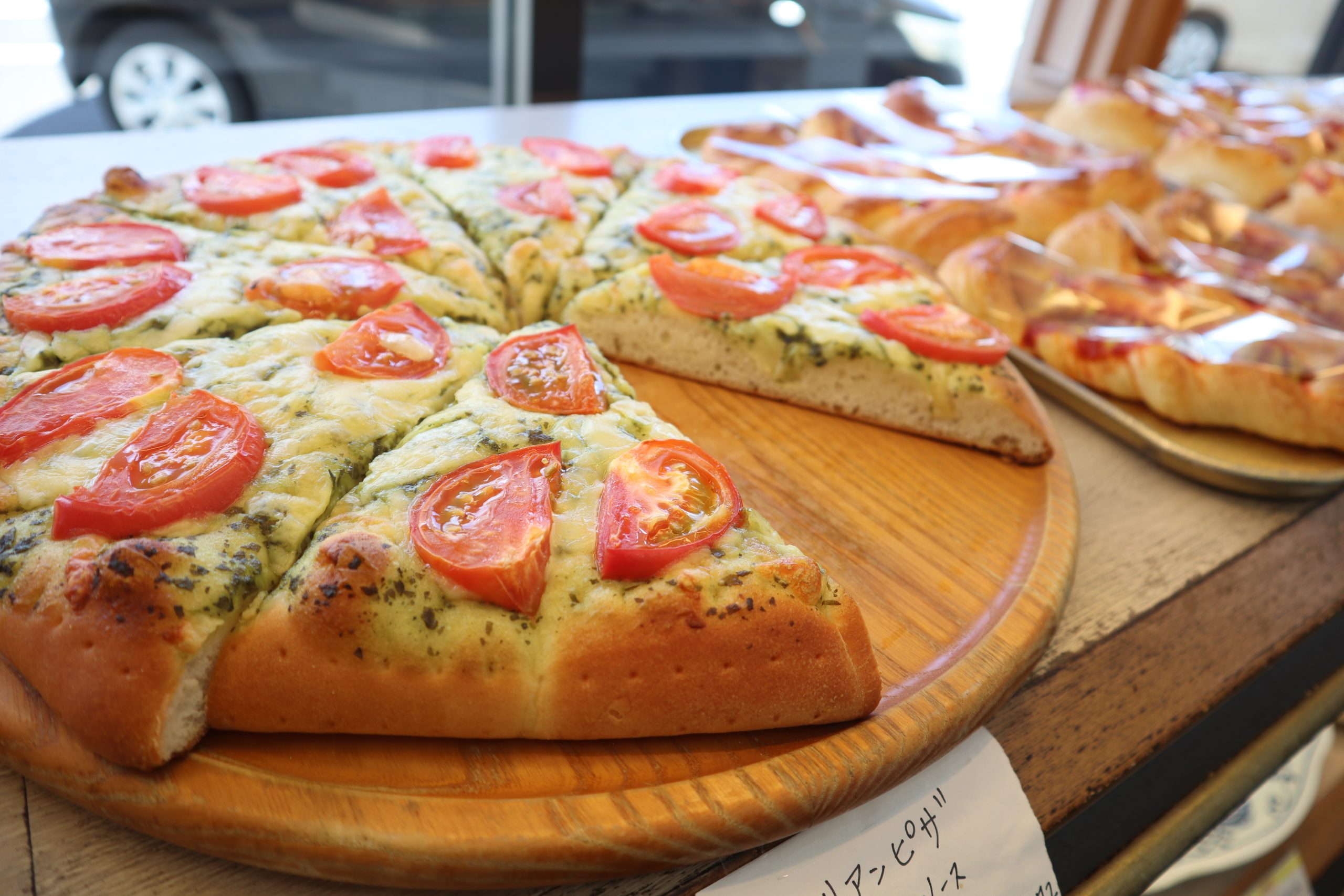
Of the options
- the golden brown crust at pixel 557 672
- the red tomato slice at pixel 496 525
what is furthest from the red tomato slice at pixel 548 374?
the golden brown crust at pixel 557 672

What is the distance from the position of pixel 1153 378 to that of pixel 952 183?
157 centimetres

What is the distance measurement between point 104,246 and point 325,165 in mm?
880

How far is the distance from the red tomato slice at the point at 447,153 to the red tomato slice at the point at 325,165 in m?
0.24

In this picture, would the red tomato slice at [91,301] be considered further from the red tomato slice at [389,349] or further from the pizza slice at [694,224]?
the pizza slice at [694,224]

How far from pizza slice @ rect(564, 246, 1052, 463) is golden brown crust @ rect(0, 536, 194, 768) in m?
1.63

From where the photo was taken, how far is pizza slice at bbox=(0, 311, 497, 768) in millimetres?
1451

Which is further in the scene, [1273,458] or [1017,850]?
[1273,458]

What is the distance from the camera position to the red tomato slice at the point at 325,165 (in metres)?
3.12

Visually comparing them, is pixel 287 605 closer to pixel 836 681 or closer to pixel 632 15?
pixel 836 681

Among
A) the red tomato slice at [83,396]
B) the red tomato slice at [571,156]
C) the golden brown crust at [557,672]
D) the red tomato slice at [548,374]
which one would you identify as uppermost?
the red tomato slice at [571,156]

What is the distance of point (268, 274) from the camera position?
8.07 feet

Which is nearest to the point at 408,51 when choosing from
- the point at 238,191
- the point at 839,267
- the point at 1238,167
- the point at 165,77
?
the point at 165,77

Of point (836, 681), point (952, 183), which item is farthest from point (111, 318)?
point (952, 183)

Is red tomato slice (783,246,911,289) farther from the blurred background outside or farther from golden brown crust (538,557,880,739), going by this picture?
the blurred background outside
